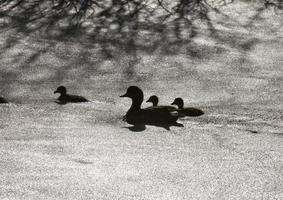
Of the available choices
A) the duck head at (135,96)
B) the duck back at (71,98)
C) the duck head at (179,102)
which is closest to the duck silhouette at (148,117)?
the duck head at (135,96)

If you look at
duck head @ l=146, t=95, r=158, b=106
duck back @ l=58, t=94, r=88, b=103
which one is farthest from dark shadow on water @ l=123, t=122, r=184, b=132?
duck back @ l=58, t=94, r=88, b=103

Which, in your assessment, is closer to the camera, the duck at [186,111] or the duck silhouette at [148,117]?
the duck silhouette at [148,117]

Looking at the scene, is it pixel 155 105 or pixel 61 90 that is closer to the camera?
pixel 155 105

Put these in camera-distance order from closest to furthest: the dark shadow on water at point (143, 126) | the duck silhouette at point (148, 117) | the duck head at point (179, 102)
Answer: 1. the dark shadow on water at point (143, 126)
2. the duck silhouette at point (148, 117)
3. the duck head at point (179, 102)

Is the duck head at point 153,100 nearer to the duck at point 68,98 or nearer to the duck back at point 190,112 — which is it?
the duck back at point 190,112

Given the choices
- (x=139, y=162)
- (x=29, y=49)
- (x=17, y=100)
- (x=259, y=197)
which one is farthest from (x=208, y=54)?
(x=259, y=197)

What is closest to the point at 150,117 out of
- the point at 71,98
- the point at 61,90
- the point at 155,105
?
the point at 155,105

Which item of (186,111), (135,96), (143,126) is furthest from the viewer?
(135,96)

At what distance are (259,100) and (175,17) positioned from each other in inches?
136

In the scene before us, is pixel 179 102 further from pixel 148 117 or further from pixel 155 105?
pixel 148 117

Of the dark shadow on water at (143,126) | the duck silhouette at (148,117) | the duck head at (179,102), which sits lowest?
the dark shadow on water at (143,126)

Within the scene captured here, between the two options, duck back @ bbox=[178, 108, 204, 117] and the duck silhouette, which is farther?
duck back @ bbox=[178, 108, 204, 117]

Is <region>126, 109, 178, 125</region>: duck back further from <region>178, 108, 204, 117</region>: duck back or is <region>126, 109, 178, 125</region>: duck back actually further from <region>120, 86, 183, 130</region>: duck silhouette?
<region>178, 108, 204, 117</region>: duck back

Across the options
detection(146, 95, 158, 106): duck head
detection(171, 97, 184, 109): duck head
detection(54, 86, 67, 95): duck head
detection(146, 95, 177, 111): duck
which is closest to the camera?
detection(146, 95, 177, 111): duck
